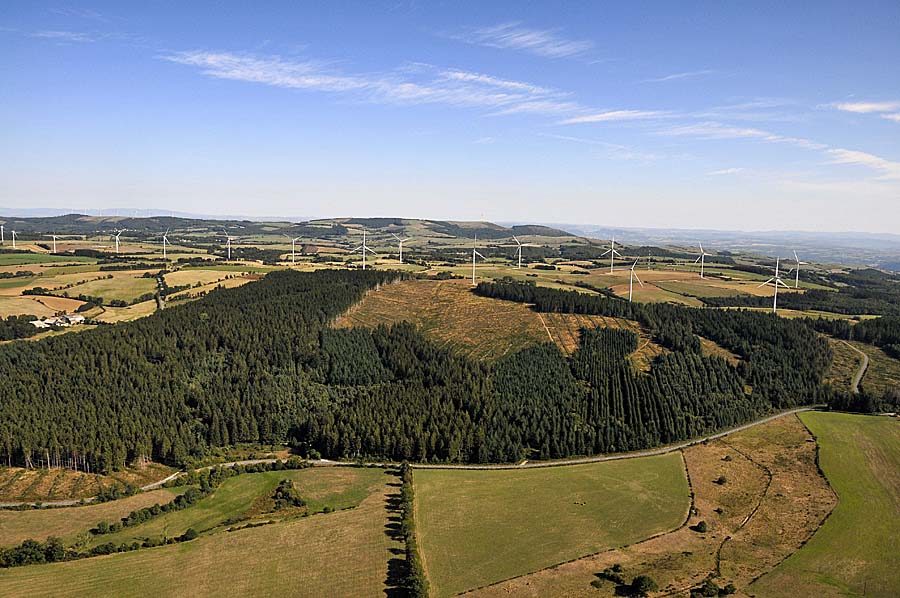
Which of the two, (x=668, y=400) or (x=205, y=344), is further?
(x=205, y=344)

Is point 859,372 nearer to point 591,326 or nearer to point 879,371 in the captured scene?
point 879,371

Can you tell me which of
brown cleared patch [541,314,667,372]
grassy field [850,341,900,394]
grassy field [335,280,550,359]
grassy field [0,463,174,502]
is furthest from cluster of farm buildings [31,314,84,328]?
grassy field [850,341,900,394]

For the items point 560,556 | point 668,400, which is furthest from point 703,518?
point 668,400

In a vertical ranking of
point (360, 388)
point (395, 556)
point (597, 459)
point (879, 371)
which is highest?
point (879, 371)

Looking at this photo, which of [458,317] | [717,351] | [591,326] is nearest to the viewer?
[717,351]

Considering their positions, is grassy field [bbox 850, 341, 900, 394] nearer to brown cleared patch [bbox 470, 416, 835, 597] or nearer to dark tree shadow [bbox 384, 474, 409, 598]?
brown cleared patch [bbox 470, 416, 835, 597]

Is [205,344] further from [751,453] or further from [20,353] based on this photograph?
[751,453]

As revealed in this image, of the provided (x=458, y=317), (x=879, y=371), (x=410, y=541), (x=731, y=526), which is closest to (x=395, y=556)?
(x=410, y=541)
